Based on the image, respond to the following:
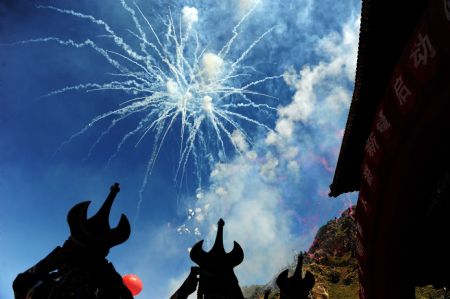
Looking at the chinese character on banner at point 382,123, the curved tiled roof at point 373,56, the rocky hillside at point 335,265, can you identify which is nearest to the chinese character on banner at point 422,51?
the chinese character on banner at point 382,123

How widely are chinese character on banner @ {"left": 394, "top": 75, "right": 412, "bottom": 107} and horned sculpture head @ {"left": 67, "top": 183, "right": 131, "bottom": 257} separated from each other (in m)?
2.69

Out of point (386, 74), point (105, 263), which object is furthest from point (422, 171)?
point (105, 263)

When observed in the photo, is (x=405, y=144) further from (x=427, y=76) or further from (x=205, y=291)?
(x=205, y=291)

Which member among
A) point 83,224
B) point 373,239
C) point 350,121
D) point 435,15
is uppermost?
point 350,121

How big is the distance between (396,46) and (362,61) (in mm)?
437

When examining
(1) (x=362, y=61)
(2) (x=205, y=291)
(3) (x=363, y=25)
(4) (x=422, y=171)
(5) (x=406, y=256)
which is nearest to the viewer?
(2) (x=205, y=291)

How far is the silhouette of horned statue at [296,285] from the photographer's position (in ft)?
8.33

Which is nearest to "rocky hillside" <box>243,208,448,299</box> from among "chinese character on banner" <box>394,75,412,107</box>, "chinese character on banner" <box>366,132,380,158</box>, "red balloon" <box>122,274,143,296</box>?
"red balloon" <box>122,274,143,296</box>

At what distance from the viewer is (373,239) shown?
3918 millimetres

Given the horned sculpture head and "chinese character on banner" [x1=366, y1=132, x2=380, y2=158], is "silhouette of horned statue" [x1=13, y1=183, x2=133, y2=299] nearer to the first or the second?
the horned sculpture head

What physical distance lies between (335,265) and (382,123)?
32.9 meters

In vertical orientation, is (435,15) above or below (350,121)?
below

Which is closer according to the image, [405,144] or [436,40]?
[436,40]

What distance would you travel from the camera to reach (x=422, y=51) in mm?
2643
